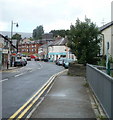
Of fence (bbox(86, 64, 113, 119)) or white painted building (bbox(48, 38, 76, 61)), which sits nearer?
fence (bbox(86, 64, 113, 119))

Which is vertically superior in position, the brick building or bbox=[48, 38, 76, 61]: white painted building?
the brick building

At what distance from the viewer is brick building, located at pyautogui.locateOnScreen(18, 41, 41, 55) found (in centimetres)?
16219

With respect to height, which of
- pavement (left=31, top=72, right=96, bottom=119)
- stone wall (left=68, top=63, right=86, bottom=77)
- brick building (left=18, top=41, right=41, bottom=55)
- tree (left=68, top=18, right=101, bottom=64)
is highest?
brick building (left=18, top=41, right=41, bottom=55)

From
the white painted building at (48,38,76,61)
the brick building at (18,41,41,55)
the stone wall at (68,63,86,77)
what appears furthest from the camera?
the brick building at (18,41,41,55)

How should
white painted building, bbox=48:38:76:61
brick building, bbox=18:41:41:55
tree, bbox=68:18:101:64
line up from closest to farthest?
tree, bbox=68:18:101:64
white painted building, bbox=48:38:76:61
brick building, bbox=18:41:41:55

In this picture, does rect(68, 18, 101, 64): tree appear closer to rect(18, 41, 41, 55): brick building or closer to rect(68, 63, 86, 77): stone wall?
rect(68, 63, 86, 77): stone wall

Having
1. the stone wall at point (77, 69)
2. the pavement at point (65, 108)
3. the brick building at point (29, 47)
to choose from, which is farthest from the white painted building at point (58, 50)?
the pavement at point (65, 108)

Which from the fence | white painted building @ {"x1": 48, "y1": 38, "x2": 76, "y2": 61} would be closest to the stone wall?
the fence

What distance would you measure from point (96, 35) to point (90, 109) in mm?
16566

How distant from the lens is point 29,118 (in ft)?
25.5

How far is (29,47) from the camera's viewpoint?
564ft

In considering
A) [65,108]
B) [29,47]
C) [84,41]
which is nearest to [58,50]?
[84,41]

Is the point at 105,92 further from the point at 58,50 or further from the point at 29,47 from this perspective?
the point at 29,47

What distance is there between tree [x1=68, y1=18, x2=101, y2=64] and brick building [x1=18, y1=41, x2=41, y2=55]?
5327 inches
